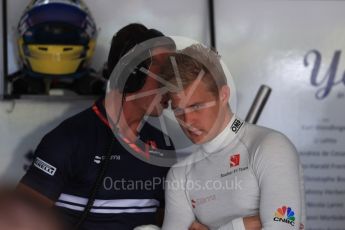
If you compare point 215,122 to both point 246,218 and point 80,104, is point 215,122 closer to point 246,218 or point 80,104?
point 246,218

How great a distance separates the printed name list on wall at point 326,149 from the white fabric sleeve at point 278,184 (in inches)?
33.6

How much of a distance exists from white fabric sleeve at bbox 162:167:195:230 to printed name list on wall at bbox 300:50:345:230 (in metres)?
0.84

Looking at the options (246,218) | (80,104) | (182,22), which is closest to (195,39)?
(182,22)

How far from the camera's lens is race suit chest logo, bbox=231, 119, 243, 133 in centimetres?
131

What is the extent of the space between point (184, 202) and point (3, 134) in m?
0.93

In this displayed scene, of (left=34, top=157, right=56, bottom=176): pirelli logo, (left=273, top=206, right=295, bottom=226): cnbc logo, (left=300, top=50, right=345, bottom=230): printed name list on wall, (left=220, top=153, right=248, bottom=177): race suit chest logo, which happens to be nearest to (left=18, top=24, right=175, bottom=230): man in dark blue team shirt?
(left=34, top=157, right=56, bottom=176): pirelli logo

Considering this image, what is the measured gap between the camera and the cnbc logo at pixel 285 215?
1.16m

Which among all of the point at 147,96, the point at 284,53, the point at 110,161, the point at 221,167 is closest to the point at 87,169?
the point at 110,161

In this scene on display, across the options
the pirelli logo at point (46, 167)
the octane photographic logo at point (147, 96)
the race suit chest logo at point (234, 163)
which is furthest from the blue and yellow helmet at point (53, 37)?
the race suit chest logo at point (234, 163)

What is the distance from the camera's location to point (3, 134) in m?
Answer: 1.99

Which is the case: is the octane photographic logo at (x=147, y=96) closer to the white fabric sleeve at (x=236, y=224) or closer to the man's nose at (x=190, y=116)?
the man's nose at (x=190, y=116)

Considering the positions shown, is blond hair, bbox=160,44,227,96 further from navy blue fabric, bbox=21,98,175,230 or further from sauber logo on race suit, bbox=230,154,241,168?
navy blue fabric, bbox=21,98,175,230

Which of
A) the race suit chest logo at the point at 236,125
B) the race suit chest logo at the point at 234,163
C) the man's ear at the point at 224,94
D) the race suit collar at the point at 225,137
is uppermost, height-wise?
the man's ear at the point at 224,94

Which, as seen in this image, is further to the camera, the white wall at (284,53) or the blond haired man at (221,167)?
the white wall at (284,53)
